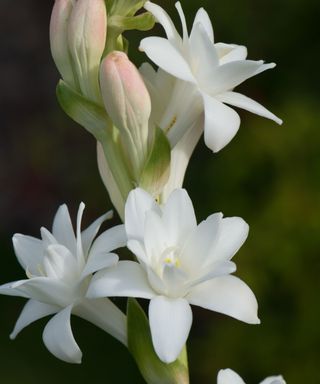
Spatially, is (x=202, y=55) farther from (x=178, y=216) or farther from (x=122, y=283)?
(x=122, y=283)

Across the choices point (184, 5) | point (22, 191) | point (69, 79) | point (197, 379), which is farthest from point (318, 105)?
point (69, 79)

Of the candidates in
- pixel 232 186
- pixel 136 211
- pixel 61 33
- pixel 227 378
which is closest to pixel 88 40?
pixel 61 33

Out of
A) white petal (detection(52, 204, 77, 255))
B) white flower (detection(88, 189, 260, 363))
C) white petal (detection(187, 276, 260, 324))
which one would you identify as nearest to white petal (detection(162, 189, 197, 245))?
white flower (detection(88, 189, 260, 363))

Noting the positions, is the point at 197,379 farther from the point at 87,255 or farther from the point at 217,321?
the point at 87,255

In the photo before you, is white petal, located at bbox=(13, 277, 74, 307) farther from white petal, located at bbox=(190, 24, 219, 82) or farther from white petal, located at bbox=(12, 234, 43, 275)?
white petal, located at bbox=(190, 24, 219, 82)

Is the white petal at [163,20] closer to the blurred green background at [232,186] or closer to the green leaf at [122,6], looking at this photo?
the green leaf at [122,6]

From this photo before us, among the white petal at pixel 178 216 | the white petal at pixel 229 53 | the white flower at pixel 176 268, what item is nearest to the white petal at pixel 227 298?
the white flower at pixel 176 268
